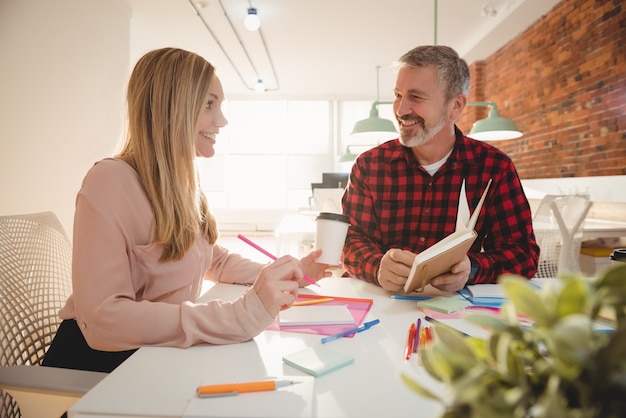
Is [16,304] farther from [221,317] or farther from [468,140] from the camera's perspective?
[468,140]

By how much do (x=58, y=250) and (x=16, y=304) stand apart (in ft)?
0.83

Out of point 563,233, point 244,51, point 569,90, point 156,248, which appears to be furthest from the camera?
point 244,51

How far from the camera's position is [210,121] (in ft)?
4.17

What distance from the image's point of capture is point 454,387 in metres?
0.25

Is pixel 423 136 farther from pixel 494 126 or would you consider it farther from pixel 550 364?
pixel 494 126

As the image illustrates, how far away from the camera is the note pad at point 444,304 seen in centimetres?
102

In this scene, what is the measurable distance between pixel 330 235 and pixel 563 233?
2724mm

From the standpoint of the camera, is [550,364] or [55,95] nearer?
[550,364]

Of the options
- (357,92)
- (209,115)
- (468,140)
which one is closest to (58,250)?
(209,115)

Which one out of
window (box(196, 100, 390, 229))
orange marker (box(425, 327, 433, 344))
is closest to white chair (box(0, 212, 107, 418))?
orange marker (box(425, 327, 433, 344))

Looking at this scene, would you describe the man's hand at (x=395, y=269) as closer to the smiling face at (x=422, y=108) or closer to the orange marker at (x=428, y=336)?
the orange marker at (x=428, y=336)

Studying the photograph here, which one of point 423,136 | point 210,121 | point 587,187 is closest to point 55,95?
point 210,121

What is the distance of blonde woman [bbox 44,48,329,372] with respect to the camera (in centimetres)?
83

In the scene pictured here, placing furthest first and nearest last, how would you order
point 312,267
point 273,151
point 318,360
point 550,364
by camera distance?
1. point 273,151
2. point 312,267
3. point 318,360
4. point 550,364
